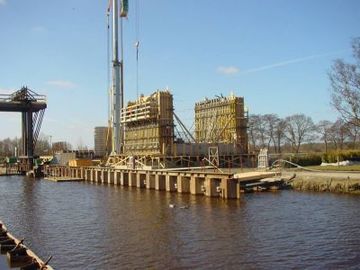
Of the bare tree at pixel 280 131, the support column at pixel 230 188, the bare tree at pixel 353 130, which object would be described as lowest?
the support column at pixel 230 188

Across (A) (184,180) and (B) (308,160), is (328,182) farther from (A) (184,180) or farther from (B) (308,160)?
(B) (308,160)

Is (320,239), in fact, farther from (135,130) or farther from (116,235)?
(135,130)

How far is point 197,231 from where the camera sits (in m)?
20.4

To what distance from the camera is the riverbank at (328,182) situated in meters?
30.2

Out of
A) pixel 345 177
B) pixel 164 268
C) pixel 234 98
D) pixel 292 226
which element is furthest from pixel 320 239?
pixel 234 98

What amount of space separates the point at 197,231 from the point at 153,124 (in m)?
33.6

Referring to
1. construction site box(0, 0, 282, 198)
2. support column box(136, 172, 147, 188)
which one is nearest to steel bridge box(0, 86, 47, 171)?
construction site box(0, 0, 282, 198)

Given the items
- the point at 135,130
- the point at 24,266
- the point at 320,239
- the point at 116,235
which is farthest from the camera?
the point at 135,130

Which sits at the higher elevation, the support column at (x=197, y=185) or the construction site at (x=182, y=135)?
the construction site at (x=182, y=135)

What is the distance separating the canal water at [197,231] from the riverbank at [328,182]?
5.61 feet

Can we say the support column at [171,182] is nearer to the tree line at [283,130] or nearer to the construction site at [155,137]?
the construction site at [155,137]

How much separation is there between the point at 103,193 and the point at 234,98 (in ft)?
67.3

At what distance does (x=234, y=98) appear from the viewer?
5297 centimetres

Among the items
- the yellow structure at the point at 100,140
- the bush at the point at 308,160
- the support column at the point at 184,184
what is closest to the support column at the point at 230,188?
the support column at the point at 184,184
